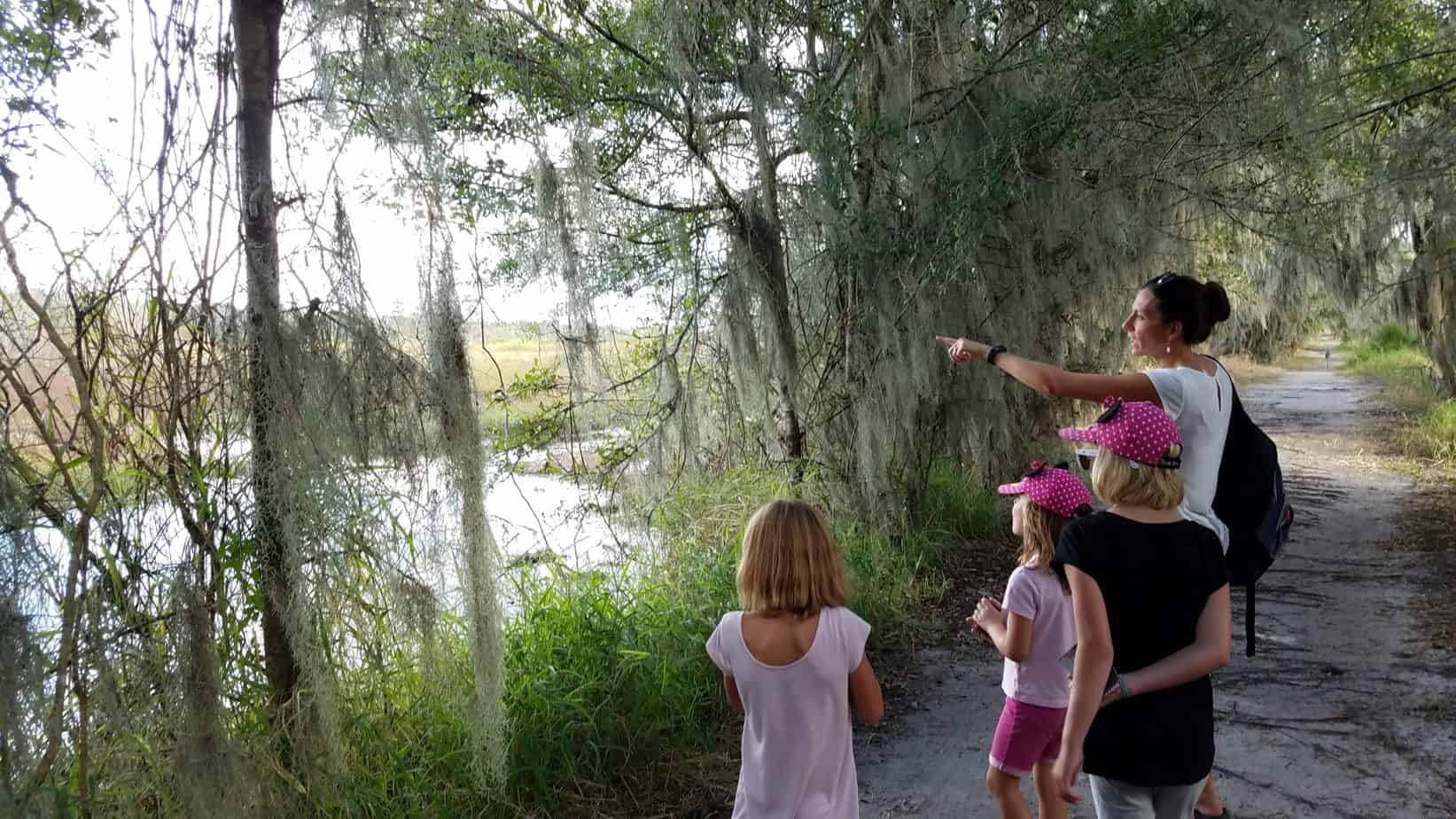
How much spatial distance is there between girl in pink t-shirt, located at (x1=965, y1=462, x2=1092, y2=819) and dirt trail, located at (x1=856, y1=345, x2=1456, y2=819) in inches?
23.7

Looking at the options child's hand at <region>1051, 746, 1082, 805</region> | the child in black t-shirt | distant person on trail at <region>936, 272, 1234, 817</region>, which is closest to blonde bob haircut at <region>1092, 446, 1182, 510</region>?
the child in black t-shirt

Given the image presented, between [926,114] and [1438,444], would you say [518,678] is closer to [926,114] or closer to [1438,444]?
[926,114]

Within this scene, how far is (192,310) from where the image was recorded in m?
1.97

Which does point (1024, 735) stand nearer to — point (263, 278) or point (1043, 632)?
point (1043, 632)

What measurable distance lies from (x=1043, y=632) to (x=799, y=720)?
86 cm

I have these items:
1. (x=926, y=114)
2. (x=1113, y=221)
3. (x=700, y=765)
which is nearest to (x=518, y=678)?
(x=700, y=765)

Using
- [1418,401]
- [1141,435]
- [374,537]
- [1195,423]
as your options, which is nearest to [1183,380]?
[1195,423]

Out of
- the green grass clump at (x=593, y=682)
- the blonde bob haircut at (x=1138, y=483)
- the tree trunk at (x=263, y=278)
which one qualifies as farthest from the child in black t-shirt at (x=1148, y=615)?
the tree trunk at (x=263, y=278)

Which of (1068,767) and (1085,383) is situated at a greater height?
(1085,383)

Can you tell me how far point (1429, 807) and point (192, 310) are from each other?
378 centimetres

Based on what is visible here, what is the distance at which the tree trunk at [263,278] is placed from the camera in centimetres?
199

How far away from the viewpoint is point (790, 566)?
1817mm

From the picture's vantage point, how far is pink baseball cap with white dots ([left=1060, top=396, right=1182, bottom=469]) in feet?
5.56

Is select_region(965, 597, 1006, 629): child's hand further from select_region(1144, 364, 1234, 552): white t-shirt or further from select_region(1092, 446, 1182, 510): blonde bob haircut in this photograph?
select_region(1092, 446, 1182, 510): blonde bob haircut
